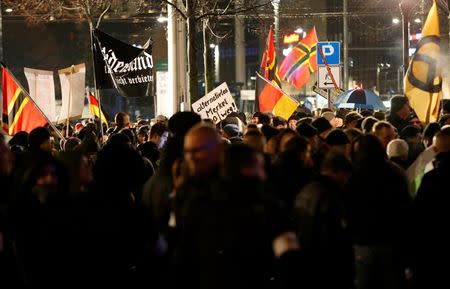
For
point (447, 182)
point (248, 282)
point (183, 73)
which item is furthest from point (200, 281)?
point (183, 73)

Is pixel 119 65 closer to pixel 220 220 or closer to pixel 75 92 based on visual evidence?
pixel 75 92

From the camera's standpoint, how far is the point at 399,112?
14.3 metres

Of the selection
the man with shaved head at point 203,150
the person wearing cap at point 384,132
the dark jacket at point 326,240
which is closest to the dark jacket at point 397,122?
the person wearing cap at point 384,132

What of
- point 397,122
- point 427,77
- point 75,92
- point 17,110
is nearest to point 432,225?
point 427,77

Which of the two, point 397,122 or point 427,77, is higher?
point 427,77

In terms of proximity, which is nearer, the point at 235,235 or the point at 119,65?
the point at 235,235

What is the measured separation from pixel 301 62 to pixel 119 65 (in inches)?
446

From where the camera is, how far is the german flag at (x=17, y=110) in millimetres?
14422

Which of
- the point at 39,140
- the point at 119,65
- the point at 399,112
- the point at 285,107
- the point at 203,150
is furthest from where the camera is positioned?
the point at 285,107

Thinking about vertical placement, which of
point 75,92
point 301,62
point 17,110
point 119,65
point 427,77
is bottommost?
point 17,110

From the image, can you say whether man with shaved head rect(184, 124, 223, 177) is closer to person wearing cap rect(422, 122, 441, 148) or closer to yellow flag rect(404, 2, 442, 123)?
person wearing cap rect(422, 122, 441, 148)

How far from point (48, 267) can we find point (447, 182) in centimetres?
335

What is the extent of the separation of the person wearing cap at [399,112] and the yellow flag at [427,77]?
1.85 feet

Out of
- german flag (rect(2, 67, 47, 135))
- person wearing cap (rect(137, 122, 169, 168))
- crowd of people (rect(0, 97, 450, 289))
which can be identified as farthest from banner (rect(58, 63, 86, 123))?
crowd of people (rect(0, 97, 450, 289))
